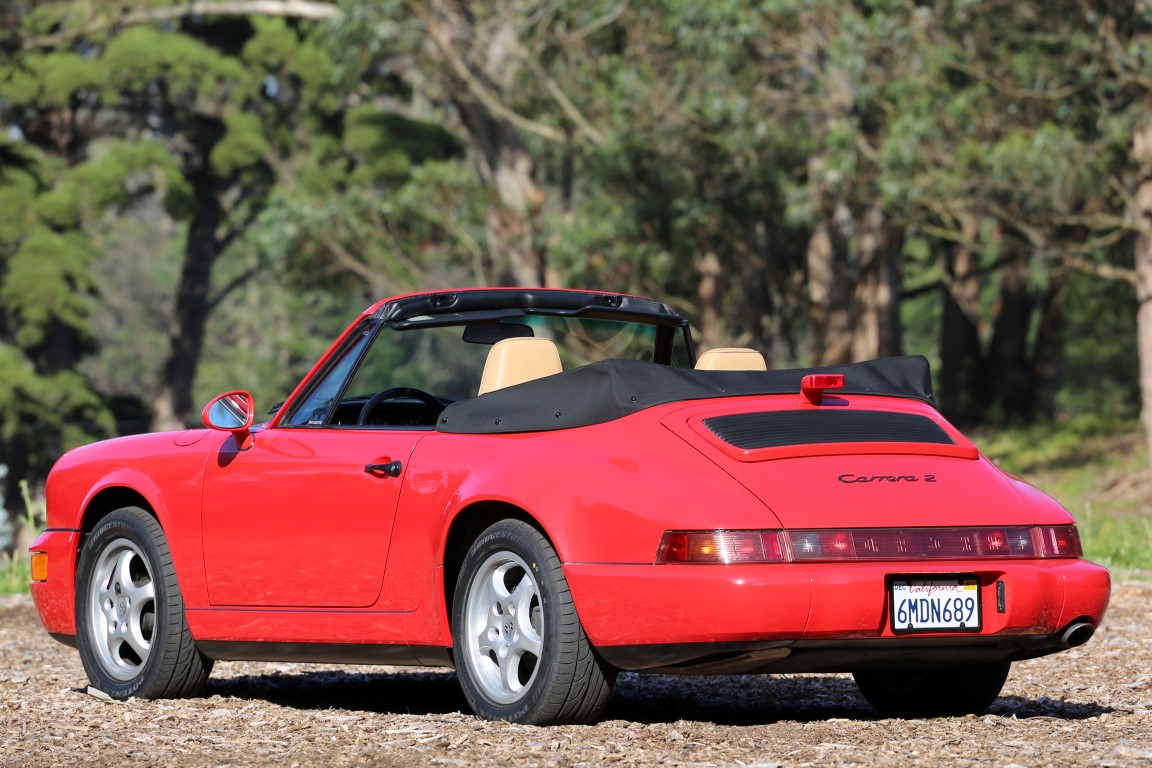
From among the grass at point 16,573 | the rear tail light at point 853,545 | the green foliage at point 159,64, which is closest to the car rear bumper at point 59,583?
the rear tail light at point 853,545

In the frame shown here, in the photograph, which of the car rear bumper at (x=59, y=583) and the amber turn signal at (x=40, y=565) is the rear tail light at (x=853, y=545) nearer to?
the car rear bumper at (x=59, y=583)

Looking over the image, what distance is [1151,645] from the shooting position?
27.5 feet

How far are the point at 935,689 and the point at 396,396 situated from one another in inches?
88.0

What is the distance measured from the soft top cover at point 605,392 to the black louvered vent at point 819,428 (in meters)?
0.18

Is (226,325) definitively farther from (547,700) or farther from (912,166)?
(547,700)

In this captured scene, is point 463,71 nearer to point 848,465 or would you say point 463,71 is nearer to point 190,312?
point 190,312

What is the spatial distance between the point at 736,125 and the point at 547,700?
20.9 meters

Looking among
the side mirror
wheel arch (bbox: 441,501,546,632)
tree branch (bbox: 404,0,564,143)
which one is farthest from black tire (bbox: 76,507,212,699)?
tree branch (bbox: 404,0,564,143)

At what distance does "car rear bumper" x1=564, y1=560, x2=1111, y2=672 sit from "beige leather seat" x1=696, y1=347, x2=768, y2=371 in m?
1.42

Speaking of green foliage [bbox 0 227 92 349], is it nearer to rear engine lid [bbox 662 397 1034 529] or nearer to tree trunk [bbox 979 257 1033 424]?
tree trunk [bbox 979 257 1033 424]

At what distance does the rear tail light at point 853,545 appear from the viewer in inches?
206

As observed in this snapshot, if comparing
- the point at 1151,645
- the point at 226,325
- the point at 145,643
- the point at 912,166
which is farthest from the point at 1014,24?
the point at 226,325

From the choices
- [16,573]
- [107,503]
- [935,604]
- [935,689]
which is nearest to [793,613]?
[935,604]

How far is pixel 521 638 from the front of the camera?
5688 mm
